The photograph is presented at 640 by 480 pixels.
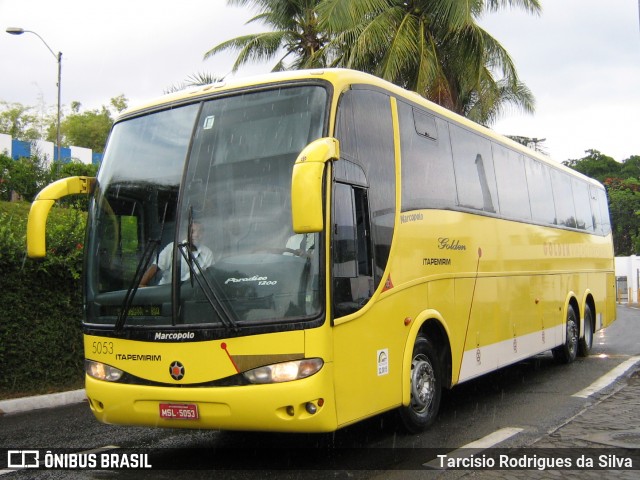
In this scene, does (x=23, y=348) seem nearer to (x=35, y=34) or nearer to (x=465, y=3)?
(x=465, y=3)

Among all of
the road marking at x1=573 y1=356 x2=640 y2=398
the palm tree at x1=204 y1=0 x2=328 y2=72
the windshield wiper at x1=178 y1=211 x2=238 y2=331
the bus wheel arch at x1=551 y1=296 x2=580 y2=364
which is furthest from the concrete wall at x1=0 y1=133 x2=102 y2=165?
the windshield wiper at x1=178 y1=211 x2=238 y2=331

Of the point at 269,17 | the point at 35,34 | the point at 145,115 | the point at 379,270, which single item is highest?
the point at 35,34

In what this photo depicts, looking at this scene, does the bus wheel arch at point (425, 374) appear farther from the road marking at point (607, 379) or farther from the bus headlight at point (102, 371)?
the road marking at point (607, 379)

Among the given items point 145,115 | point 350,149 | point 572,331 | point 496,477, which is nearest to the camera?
point 496,477

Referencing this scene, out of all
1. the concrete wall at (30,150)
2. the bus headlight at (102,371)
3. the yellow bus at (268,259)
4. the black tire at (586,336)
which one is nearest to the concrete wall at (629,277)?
the concrete wall at (30,150)

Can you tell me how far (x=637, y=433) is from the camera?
22.6 feet

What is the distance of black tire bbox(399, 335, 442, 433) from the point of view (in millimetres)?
6797

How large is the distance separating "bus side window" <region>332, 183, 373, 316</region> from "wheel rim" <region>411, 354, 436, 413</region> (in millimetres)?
1264

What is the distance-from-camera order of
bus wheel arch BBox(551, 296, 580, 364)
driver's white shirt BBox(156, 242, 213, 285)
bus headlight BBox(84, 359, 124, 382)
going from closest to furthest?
driver's white shirt BBox(156, 242, 213, 285) → bus headlight BBox(84, 359, 124, 382) → bus wheel arch BBox(551, 296, 580, 364)

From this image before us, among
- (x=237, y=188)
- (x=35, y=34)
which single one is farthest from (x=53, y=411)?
(x=35, y=34)

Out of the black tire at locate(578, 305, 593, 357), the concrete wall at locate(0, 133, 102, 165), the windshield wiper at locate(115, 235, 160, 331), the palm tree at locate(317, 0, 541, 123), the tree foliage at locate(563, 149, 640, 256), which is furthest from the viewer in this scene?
the tree foliage at locate(563, 149, 640, 256)

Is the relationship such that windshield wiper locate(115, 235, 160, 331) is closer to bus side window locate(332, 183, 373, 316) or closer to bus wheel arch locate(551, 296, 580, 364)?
bus side window locate(332, 183, 373, 316)

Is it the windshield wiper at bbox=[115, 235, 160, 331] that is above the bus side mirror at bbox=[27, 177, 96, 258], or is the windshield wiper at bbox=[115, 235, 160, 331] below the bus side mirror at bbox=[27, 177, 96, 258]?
below

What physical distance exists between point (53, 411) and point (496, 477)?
568cm
